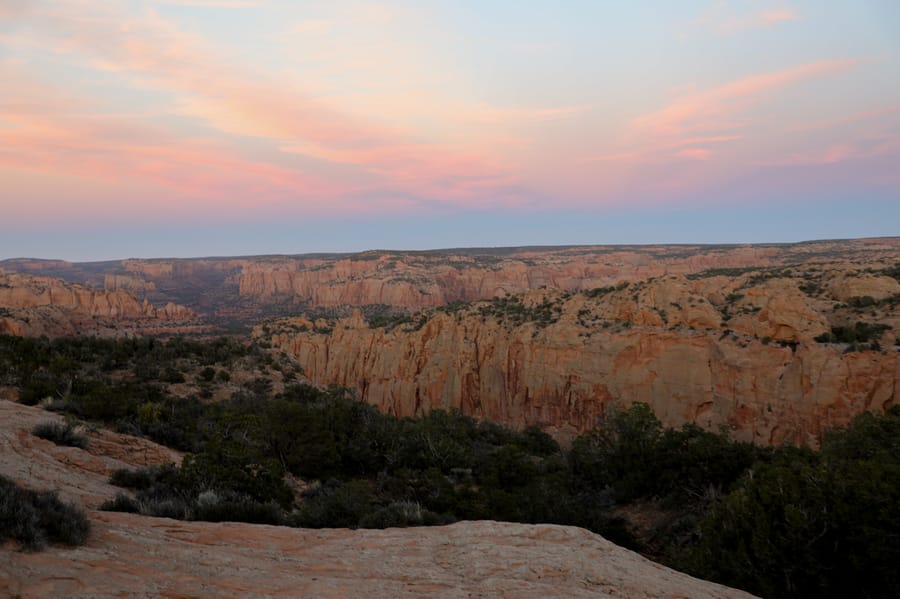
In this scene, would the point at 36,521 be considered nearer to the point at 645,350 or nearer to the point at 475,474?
the point at 475,474

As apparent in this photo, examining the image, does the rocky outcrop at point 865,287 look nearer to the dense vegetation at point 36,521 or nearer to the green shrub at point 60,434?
the dense vegetation at point 36,521

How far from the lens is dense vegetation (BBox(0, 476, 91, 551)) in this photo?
3.69 m

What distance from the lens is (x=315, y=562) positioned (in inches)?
187

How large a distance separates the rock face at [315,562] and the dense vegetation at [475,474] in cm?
109

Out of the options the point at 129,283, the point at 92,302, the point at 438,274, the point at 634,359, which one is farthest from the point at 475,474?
the point at 129,283

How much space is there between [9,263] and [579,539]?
678 ft

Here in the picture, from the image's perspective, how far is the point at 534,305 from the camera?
3894 centimetres

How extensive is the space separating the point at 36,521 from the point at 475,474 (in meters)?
11.7

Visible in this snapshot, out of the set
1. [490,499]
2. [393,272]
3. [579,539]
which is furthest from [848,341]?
[393,272]

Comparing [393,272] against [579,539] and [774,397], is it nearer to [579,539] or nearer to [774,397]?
[774,397]

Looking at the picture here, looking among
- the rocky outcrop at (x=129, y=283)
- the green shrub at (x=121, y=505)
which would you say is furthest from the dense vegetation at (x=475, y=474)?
the rocky outcrop at (x=129, y=283)

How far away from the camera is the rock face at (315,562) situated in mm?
3633

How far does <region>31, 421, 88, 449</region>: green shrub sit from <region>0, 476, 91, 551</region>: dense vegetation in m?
4.44

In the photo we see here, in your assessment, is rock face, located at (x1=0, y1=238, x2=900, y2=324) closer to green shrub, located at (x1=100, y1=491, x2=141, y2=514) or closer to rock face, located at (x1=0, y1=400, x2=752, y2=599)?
rock face, located at (x1=0, y1=400, x2=752, y2=599)
